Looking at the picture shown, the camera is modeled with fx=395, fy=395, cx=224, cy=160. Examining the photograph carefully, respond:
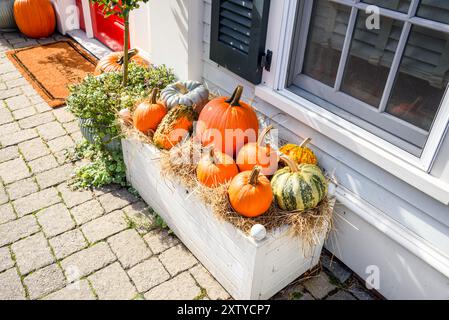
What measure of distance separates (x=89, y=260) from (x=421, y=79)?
254 cm

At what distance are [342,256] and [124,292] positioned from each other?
161 cm

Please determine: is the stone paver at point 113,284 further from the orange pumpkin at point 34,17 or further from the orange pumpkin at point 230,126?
the orange pumpkin at point 34,17

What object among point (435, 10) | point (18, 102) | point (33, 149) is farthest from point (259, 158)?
point (18, 102)

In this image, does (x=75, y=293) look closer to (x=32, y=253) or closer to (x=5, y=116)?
(x=32, y=253)

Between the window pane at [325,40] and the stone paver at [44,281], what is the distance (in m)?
2.30

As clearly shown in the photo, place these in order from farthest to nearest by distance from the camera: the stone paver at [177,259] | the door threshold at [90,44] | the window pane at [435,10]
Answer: the door threshold at [90,44]
the stone paver at [177,259]
the window pane at [435,10]

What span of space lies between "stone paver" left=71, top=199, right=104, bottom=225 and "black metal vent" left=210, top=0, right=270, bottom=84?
1.61 m

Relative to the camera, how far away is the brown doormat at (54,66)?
4.98 m

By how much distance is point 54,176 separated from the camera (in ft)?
12.2

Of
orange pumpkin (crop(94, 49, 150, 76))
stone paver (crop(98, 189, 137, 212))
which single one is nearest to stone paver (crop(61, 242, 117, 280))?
stone paver (crop(98, 189, 137, 212))

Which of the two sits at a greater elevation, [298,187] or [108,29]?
[298,187]

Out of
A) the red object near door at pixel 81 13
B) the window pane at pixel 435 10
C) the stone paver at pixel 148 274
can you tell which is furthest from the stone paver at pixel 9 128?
the window pane at pixel 435 10

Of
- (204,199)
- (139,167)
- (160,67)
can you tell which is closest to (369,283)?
(204,199)

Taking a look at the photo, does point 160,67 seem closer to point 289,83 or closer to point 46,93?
point 289,83
